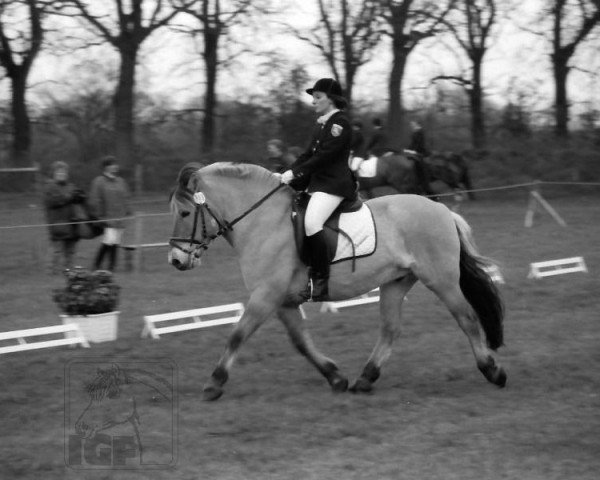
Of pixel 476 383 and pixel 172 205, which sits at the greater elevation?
pixel 172 205

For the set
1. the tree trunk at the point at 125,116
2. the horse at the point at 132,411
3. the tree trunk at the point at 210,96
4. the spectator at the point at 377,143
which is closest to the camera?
the horse at the point at 132,411

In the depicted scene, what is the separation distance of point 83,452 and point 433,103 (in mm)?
27003

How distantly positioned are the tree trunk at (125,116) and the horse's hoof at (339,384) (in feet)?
61.2

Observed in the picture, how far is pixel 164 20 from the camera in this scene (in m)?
24.1

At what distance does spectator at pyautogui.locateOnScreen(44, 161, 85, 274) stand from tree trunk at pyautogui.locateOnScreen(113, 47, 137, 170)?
37.1 feet

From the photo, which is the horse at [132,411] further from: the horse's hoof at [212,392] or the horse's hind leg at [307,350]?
the horse's hind leg at [307,350]

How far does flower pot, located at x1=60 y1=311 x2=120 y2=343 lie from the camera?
889 cm

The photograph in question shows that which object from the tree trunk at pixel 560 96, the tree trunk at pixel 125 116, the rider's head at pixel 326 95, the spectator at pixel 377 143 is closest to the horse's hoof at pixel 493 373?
the rider's head at pixel 326 95

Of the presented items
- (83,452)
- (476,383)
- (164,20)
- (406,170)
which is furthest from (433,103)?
(83,452)

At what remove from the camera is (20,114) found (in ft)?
90.0

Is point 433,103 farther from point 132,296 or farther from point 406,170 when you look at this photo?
point 132,296

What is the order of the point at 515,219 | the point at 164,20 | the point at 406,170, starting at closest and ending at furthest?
the point at 406,170
the point at 515,219
the point at 164,20

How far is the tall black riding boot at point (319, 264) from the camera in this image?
6.81 meters

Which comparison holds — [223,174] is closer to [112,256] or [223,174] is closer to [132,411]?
[132,411]
